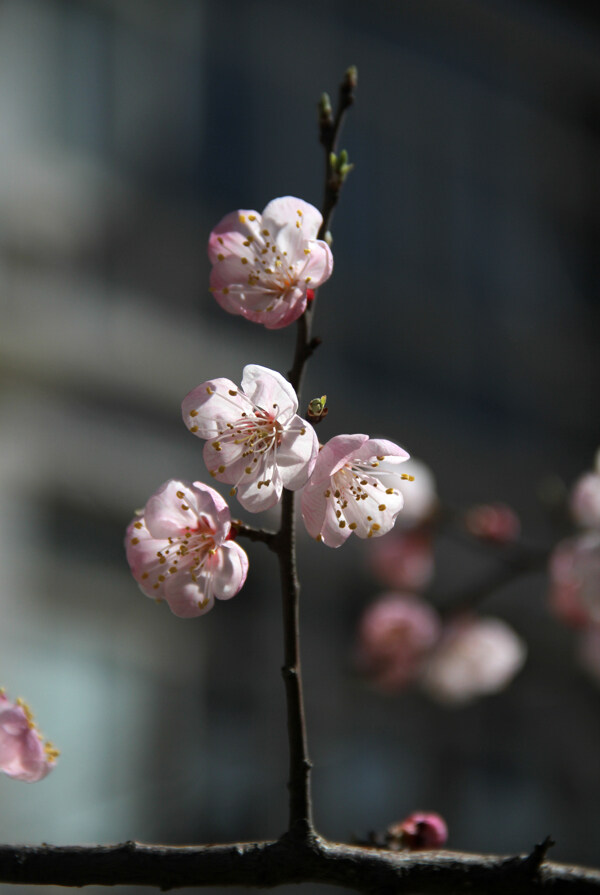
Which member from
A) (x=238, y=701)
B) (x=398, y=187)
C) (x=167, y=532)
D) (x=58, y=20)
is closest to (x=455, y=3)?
(x=398, y=187)

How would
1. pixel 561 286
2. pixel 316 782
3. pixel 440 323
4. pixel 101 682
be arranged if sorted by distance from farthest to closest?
pixel 561 286, pixel 440 323, pixel 316 782, pixel 101 682

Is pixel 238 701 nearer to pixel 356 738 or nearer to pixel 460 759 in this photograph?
pixel 356 738

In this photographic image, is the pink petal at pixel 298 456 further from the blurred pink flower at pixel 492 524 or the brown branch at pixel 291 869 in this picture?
the blurred pink flower at pixel 492 524

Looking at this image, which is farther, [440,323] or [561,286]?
[561,286]

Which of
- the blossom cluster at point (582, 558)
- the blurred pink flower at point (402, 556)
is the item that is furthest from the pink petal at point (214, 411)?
the blurred pink flower at point (402, 556)

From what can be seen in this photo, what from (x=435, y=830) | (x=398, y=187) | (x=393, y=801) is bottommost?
(x=393, y=801)

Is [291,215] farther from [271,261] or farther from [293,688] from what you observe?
[293,688]
